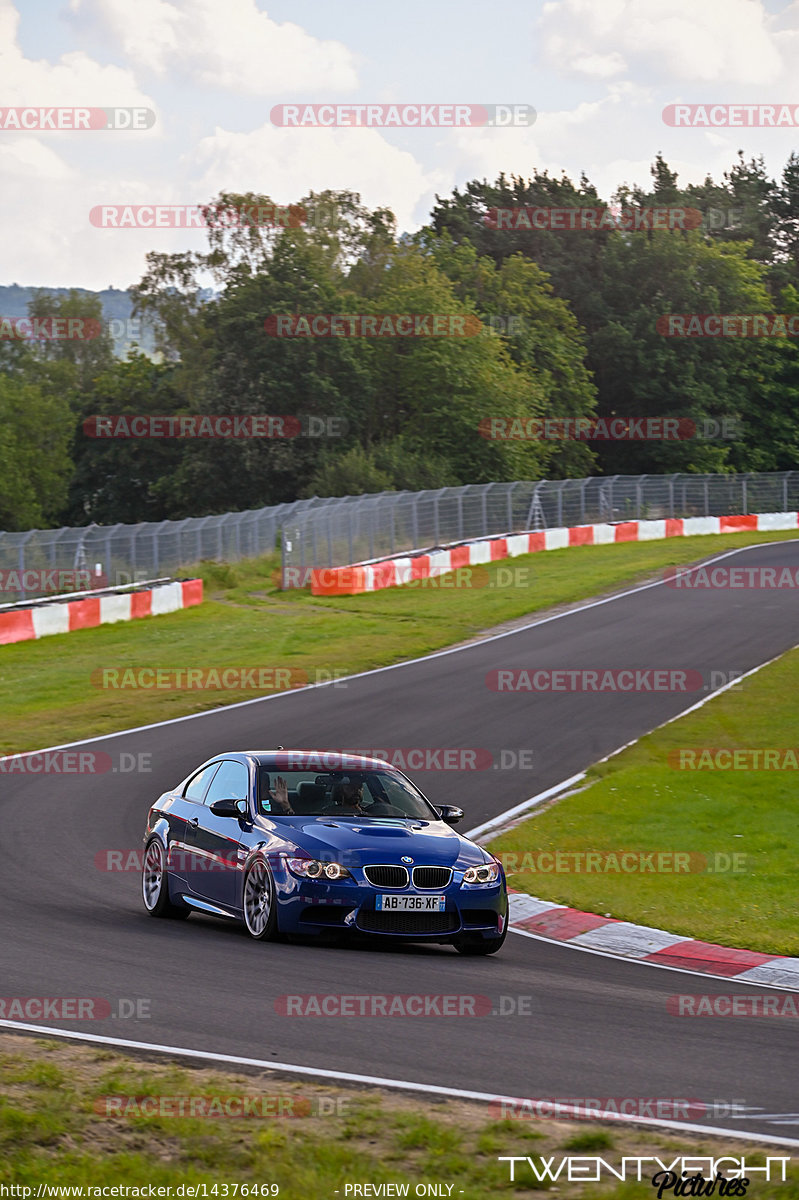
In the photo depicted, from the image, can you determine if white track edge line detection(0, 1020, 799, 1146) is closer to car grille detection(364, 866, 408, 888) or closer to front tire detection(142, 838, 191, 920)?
car grille detection(364, 866, 408, 888)

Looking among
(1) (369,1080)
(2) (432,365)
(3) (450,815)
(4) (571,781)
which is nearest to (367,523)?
(2) (432,365)

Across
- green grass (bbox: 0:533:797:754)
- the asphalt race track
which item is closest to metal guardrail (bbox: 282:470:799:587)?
green grass (bbox: 0:533:797:754)

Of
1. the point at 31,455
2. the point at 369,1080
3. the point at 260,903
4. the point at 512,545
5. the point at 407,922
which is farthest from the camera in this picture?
the point at 31,455

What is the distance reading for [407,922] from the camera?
33.4ft

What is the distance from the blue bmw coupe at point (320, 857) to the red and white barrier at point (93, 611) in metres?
19.0

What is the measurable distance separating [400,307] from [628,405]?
51.7ft

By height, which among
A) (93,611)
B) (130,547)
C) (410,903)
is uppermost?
(130,547)

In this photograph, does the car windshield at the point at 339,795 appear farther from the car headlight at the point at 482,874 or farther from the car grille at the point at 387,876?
the car headlight at the point at 482,874

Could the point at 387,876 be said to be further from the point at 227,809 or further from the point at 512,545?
the point at 512,545

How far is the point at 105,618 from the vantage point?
107 ft

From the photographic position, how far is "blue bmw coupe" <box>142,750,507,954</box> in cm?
1009


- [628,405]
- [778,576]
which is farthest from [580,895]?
[628,405]

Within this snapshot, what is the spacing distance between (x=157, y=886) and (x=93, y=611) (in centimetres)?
2143

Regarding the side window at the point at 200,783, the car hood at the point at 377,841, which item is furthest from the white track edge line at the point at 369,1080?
the side window at the point at 200,783
